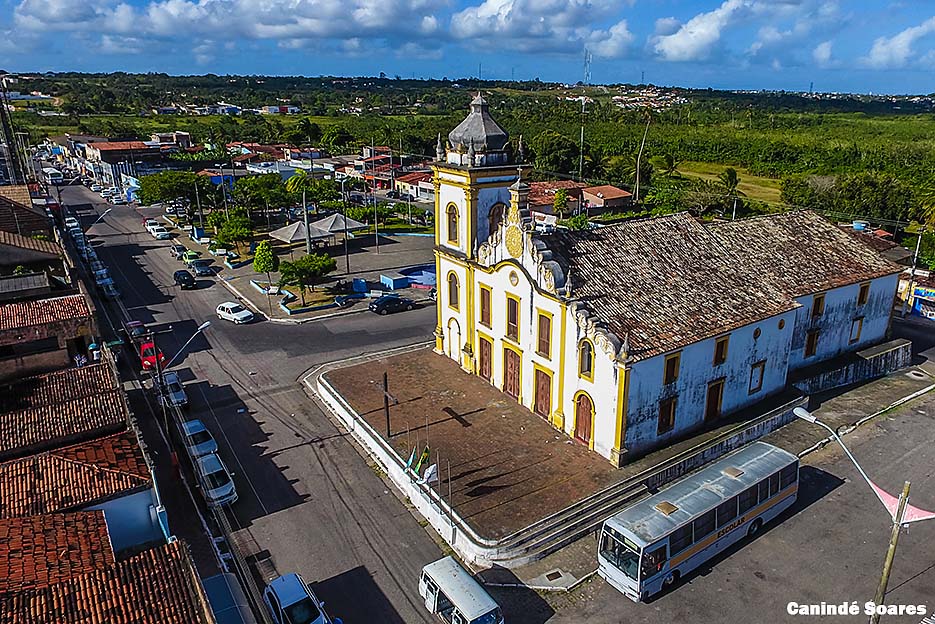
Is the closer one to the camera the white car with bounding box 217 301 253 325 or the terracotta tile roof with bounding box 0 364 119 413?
the terracotta tile roof with bounding box 0 364 119 413

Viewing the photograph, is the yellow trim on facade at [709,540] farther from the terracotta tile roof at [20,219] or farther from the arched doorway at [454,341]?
the terracotta tile roof at [20,219]

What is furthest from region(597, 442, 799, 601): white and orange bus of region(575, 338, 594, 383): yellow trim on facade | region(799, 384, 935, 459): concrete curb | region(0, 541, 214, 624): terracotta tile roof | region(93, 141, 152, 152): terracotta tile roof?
region(93, 141, 152, 152): terracotta tile roof

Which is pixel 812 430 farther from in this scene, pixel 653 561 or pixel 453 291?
pixel 453 291

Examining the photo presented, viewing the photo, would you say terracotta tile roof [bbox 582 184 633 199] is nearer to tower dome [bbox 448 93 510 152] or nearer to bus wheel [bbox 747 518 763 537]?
tower dome [bbox 448 93 510 152]

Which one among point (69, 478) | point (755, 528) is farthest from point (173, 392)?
point (755, 528)

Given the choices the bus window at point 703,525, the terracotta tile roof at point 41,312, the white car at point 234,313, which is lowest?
the white car at point 234,313

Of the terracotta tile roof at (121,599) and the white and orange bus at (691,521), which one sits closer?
the terracotta tile roof at (121,599)

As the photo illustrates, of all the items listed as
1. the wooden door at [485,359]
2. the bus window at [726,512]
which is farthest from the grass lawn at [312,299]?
the bus window at [726,512]
